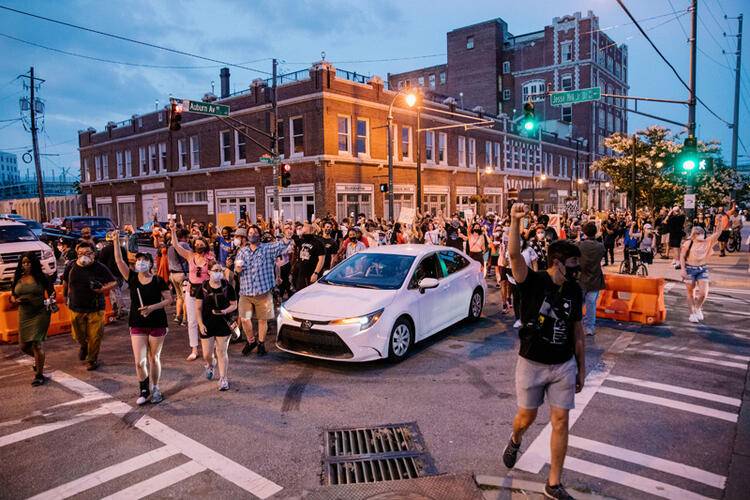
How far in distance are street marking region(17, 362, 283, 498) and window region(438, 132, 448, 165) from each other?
32270 mm

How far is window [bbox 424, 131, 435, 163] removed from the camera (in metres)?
34.9

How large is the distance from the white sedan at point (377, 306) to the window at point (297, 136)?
21498 mm

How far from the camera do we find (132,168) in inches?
1647

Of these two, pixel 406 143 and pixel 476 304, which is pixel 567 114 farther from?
pixel 476 304

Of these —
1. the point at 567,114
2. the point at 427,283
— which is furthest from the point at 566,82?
the point at 427,283

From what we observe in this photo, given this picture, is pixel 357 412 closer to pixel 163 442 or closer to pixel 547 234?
pixel 163 442

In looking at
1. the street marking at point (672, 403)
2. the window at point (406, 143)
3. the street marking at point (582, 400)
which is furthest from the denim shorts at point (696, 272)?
the window at point (406, 143)

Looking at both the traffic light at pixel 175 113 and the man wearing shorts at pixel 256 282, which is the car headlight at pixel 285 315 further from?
the traffic light at pixel 175 113

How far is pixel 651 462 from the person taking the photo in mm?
4406

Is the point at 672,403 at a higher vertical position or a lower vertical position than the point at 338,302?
lower

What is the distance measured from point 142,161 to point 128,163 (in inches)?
102

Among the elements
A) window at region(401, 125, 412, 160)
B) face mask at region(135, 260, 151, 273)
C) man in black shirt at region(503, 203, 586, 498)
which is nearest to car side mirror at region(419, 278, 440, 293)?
man in black shirt at region(503, 203, 586, 498)

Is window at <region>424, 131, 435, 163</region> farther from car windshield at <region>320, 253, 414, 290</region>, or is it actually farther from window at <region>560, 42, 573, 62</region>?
window at <region>560, 42, 573, 62</region>

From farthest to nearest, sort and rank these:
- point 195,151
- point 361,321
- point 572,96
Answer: point 195,151
point 572,96
point 361,321
